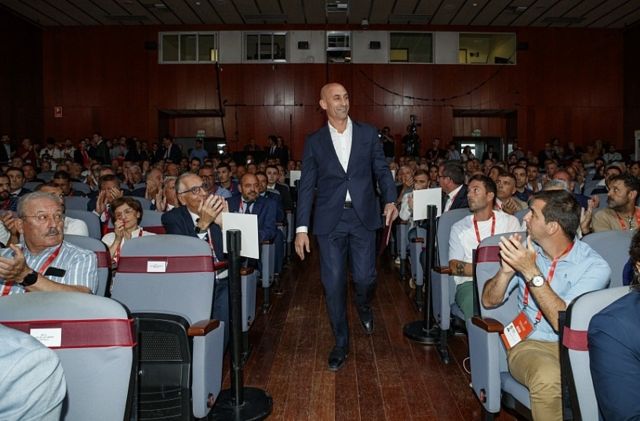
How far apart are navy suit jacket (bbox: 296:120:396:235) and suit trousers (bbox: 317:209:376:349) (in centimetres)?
5

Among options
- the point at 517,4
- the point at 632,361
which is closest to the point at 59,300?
the point at 632,361

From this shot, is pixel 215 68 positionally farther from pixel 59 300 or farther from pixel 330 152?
pixel 59 300

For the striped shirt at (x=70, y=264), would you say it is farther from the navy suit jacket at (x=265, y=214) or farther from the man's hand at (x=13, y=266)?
the navy suit jacket at (x=265, y=214)

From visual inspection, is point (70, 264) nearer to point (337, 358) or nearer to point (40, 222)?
point (40, 222)

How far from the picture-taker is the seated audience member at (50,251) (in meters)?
2.53

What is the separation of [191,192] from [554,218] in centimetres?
217

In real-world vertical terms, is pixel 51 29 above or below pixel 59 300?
above

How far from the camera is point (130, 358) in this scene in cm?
180

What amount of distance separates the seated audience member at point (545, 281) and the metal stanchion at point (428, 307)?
133cm

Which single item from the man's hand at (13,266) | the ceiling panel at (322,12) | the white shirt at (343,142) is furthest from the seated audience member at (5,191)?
the ceiling panel at (322,12)

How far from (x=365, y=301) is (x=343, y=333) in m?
0.32

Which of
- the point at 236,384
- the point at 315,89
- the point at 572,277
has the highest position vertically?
the point at 315,89

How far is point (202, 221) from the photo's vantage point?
10.8 ft

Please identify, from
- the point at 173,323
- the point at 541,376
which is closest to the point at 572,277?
the point at 541,376
